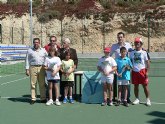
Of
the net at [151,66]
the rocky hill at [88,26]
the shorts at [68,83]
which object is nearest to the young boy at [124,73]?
the shorts at [68,83]

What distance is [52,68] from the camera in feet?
33.8

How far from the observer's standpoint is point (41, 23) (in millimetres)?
51812

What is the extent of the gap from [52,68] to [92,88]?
3.89 feet

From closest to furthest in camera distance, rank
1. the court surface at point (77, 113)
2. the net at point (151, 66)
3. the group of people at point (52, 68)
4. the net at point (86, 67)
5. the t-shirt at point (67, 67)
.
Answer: the court surface at point (77, 113) → the group of people at point (52, 68) → the t-shirt at point (67, 67) → the net at point (151, 66) → the net at point (86, 67)

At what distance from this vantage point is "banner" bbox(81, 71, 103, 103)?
34.7 feet

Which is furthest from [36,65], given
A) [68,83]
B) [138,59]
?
[138,59]

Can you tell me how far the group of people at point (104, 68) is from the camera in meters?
10.1

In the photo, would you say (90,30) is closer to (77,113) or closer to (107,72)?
(107,72)

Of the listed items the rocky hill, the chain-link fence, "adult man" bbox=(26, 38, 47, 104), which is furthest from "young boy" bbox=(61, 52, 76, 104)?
the chain-link fence

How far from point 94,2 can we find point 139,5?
6.09 m

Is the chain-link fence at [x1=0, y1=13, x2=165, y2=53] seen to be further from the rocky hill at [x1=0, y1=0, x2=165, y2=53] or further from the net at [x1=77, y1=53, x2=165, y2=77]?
the net at [x1=77, y1=53, x2=165, y2=77]

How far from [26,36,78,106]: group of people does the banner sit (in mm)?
363

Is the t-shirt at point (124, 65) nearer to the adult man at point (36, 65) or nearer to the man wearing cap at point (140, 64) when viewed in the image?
the man wearing cap at point (140, 64)

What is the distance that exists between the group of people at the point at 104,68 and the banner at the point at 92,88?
0.26 m
